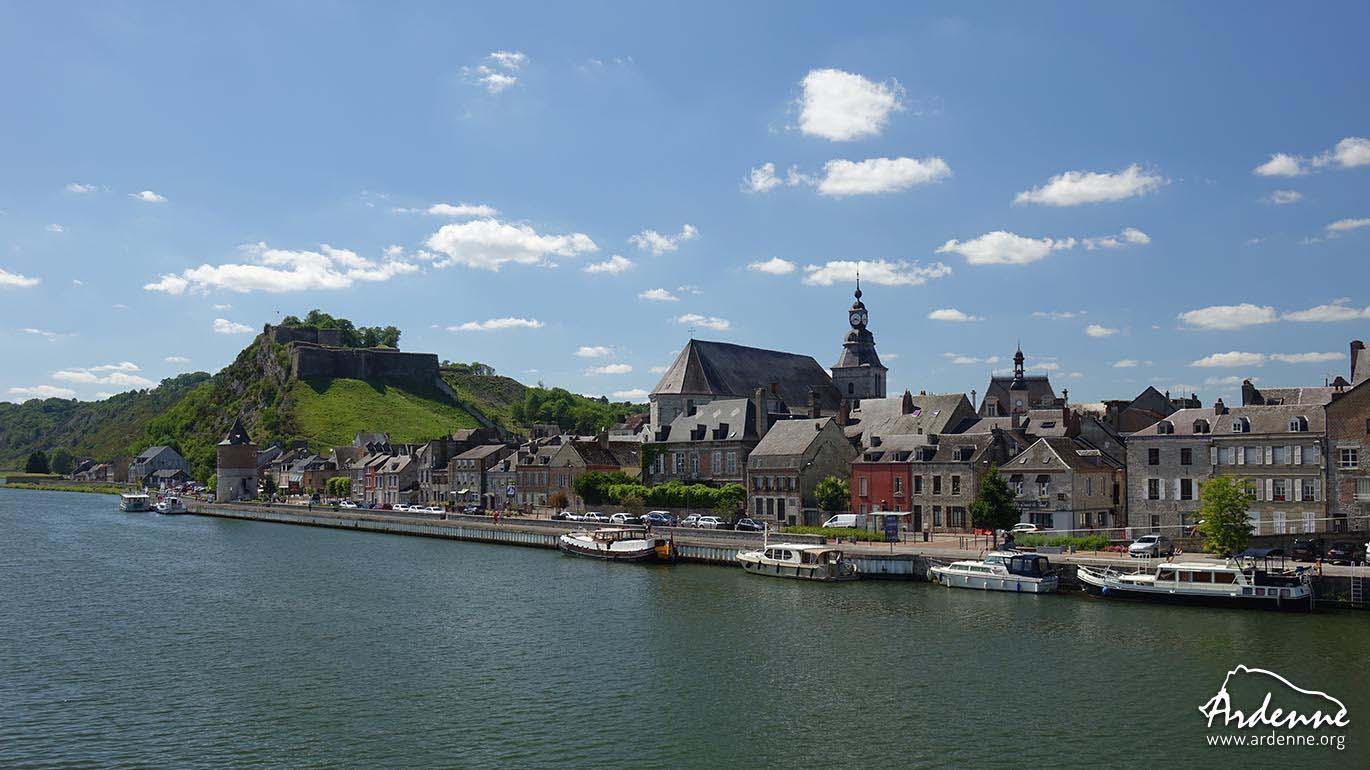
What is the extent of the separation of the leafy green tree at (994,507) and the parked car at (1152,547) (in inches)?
339

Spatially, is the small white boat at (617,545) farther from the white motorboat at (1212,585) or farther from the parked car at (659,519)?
the white motorboat at (1212,585)

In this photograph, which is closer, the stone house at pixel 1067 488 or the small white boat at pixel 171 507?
the stone house at pixel 1067 488

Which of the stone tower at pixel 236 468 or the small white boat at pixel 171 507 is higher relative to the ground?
the stone tower at pixel 236 468

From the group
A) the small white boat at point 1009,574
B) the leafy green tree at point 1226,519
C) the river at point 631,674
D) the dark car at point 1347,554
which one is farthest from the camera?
the leafy green tree at point 1226,519

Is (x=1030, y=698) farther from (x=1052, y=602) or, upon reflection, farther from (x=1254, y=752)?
(x=1052, y=602)

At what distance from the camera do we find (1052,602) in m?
47.1

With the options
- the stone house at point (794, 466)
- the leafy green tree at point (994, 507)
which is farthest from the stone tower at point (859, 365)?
the leafy green tree at point (994, 507)

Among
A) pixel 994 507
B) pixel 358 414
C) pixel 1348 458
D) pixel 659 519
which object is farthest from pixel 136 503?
pixel 1348 458

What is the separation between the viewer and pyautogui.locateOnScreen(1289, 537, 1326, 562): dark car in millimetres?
50156

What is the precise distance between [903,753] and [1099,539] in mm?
33821

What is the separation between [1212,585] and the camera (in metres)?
44.9

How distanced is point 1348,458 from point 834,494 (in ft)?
101

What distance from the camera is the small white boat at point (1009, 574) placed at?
162 ft

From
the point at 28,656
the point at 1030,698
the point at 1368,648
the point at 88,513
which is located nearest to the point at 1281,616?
the point at 1368,648
